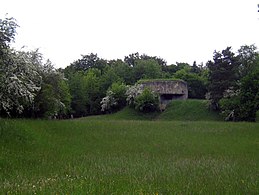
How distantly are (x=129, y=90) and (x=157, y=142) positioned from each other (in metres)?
51.9

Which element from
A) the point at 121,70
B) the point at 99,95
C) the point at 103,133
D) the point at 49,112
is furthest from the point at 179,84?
the point at 103,133

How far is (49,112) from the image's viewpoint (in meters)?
40.7

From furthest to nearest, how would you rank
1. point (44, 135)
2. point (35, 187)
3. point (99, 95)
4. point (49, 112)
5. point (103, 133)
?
point (99, 95) < point (49, 112) < point (103, 133) < point (44, 135) < point (35, 187)

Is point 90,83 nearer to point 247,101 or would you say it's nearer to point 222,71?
point 222,71

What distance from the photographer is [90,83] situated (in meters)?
87.4

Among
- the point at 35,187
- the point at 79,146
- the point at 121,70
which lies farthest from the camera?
the point at 121,70

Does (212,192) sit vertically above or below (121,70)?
below

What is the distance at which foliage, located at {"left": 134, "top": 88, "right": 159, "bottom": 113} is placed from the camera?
7069cm

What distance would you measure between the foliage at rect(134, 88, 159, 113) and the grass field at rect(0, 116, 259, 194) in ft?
116

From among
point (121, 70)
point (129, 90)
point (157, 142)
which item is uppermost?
point (121, 70)

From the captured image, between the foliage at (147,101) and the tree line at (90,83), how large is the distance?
7079mm

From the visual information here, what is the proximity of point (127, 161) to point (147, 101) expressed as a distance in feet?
180

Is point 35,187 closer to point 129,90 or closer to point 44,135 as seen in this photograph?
point 44,135

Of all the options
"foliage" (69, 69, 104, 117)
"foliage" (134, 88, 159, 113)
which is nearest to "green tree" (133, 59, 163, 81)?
"foliage" (69, 69, 104, 117)
